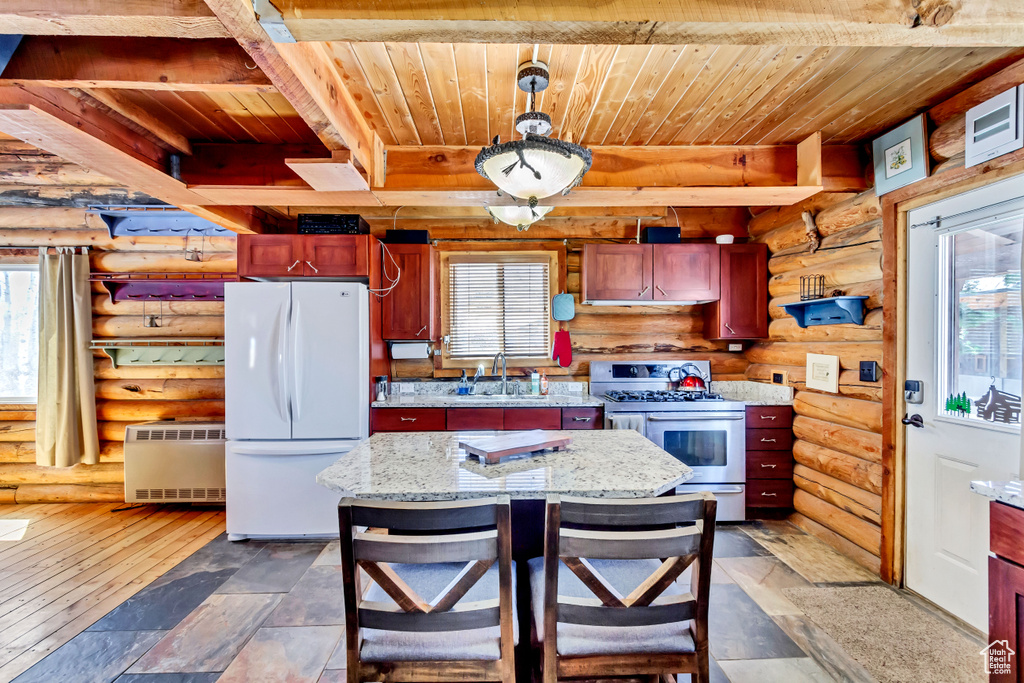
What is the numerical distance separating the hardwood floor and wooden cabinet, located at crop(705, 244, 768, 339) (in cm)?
431

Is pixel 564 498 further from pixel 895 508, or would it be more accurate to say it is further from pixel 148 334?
pixel 148 334

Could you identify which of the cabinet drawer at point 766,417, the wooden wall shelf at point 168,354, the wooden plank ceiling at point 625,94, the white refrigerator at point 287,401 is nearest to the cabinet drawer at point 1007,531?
the wooden plank ceiling at point 625,94

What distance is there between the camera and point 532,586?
4.61 feet

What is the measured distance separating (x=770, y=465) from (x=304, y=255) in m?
3.91

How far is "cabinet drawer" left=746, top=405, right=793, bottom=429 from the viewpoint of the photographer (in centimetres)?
342

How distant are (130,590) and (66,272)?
8.96 feet

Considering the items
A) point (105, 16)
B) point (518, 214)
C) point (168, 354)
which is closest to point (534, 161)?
point (518, 214)

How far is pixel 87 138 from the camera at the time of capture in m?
2.09

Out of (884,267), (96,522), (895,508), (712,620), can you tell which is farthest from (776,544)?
(96,522)

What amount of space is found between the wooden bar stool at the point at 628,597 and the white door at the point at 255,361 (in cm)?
260

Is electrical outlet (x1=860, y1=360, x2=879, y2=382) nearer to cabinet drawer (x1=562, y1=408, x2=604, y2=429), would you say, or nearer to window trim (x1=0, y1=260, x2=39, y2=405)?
cabinet drawer (x1=562, y1=408, x2=604, y2=429)

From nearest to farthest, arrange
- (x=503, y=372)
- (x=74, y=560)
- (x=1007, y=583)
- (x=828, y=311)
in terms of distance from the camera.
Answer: (x=1007, y=583) < (x=74, y=560) < (x=828, y=311) < (x=503, y=372)

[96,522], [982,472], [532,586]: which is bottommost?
[96,522]

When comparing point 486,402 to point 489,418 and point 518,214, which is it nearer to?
point 489,418
